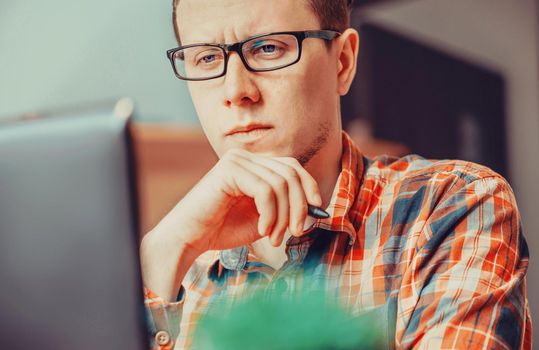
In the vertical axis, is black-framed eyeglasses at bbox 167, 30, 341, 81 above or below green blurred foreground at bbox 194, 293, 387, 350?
above

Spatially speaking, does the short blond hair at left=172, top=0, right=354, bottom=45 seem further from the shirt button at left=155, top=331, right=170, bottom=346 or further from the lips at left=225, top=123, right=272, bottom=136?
the shirt button at left=155, top=331, right=170, bottom=346

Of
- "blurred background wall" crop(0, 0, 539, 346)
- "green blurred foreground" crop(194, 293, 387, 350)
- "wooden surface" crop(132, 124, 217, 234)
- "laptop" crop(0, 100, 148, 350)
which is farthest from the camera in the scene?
"wooden surface" crop(132, 124, 217, 234)

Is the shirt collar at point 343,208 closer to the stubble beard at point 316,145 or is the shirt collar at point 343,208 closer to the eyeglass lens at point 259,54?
the stubble beard at point 316,145

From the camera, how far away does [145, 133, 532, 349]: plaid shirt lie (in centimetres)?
72

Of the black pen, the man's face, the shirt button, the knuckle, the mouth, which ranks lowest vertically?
the shirt button

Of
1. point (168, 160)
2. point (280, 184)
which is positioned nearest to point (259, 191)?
point (280, 184)

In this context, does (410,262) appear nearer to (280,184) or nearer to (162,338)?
(280,184)

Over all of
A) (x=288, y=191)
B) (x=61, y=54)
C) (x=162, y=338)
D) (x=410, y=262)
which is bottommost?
(x=162, y=338)

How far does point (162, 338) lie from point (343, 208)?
11.8 inches

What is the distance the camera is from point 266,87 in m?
0.83

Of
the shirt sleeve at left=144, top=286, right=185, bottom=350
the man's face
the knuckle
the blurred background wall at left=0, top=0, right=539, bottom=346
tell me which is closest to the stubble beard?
the man's face

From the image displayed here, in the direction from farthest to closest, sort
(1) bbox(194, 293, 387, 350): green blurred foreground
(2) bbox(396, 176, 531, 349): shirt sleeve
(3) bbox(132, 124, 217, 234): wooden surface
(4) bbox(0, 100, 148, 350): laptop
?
1. (3) bbox(132, 124, 217, 234): wooden surface
2. (1) bbox(194, 293, 387, 350): green blurred foreground
3. (2) bbox(396, 176, 531, 349): shirt sleeve
4. (4) bbox(0, 100, 148, 350): laptop

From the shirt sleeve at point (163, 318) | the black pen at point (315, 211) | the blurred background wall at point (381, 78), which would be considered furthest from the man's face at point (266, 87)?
the blurred background wall at point (381, 78)

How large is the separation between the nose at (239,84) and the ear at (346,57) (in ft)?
0.44
